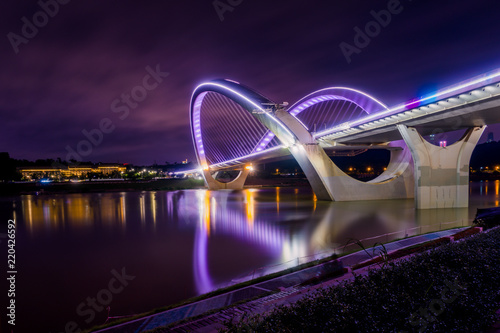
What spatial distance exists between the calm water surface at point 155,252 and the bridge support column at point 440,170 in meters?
1.27

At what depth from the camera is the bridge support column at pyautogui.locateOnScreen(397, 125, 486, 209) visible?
68.0 ft

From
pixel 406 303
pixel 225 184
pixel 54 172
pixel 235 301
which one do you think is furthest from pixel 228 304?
pixel 54 172

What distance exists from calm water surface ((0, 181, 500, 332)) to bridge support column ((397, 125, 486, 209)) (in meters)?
1.27

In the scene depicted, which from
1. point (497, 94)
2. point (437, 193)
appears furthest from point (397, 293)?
point (437, 193)

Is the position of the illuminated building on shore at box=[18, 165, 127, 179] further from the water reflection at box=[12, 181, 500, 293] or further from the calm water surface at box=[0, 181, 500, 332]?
the calm water surface at box=[0, 181, 500, 332]

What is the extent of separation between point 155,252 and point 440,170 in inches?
716

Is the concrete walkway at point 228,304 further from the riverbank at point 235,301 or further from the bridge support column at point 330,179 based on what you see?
the bridge support column at point 330,179

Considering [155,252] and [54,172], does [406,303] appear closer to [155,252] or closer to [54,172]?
[155,252]

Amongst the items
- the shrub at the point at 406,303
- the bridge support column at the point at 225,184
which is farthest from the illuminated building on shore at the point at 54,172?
the shrub at the point at 406,303

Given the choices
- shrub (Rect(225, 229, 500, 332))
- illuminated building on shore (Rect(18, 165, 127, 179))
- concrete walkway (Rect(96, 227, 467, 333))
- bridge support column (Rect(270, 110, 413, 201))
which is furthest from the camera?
illuminated building on shore (Rect(18, 165, 127, 179))

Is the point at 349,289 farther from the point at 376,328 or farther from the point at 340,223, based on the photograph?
the point at 340,223

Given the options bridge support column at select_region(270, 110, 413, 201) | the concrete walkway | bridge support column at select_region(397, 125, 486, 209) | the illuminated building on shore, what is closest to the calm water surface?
bridge support column at select_region(397, 125, 486, 209)

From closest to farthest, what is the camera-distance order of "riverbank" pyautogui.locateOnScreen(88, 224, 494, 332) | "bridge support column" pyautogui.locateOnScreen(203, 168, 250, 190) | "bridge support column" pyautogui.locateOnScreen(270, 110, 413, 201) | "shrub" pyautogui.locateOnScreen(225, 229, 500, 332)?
"shrub" pyautogui.locateOnScreen(225, 229, 500, 332), "riverbank" pyautogui.locateOnScreen(88, 224, 494, 332), "bridge support column" pyautogui.locateOnScreen(270, 110, 413, 201), "bridge support column" pyautogui.locateOnScreen(203, 168, 250, 190)

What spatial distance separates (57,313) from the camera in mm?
6277
